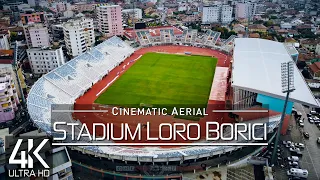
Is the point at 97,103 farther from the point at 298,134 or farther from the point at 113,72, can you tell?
the point at 298,134

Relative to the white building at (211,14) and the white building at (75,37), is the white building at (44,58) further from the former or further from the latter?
the white building at (211,14)

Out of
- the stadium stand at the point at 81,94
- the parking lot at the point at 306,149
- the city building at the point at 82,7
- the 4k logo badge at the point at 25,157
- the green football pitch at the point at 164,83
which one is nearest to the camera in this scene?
the 4k logo badge at the point at 25,157

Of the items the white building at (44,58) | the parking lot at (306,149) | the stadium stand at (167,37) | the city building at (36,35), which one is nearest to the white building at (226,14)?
the stadium stand at (167,37)

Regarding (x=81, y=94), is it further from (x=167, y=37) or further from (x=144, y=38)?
(x=167, y=37)

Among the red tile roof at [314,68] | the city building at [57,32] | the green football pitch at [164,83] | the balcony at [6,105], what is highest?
the city building at [57,32]

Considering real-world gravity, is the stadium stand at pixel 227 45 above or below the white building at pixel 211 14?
below

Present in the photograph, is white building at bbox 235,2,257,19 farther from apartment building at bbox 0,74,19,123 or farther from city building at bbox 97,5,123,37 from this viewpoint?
apartment building at bbox 0,74,19,123

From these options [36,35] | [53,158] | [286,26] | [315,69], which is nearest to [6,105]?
[53,158]
